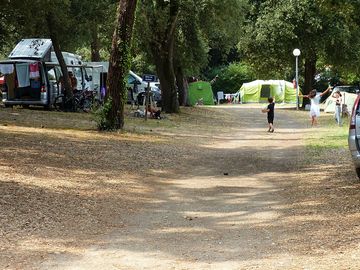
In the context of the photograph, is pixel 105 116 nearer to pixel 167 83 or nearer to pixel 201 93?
pixel 167 83

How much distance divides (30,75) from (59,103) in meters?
1.92

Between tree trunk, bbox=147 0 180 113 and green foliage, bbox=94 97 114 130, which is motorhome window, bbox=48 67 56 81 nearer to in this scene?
tree trunk, bbox=147 0 180 113

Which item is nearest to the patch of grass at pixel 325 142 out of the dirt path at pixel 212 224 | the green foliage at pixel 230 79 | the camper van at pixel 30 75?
the dirt path at pixel 212 224

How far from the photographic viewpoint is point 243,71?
6012 centimetres

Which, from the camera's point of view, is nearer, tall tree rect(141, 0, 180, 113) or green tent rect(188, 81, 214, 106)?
tall tree rect(141, 0, 180, 113)

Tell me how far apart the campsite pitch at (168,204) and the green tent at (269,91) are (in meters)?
36.0

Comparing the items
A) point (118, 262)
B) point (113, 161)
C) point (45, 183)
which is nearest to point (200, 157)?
point (113, 161)

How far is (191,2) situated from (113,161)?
49.3ft

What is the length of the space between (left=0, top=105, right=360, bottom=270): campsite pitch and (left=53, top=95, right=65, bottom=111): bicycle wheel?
8.68 metres

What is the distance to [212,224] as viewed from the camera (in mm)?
7637

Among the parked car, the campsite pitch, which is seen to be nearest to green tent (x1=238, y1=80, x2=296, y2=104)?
the campsite pitch

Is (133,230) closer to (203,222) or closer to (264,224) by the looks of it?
(203,222)

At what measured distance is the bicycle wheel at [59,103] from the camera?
25.4 meters

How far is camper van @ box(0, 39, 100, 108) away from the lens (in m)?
24.4
